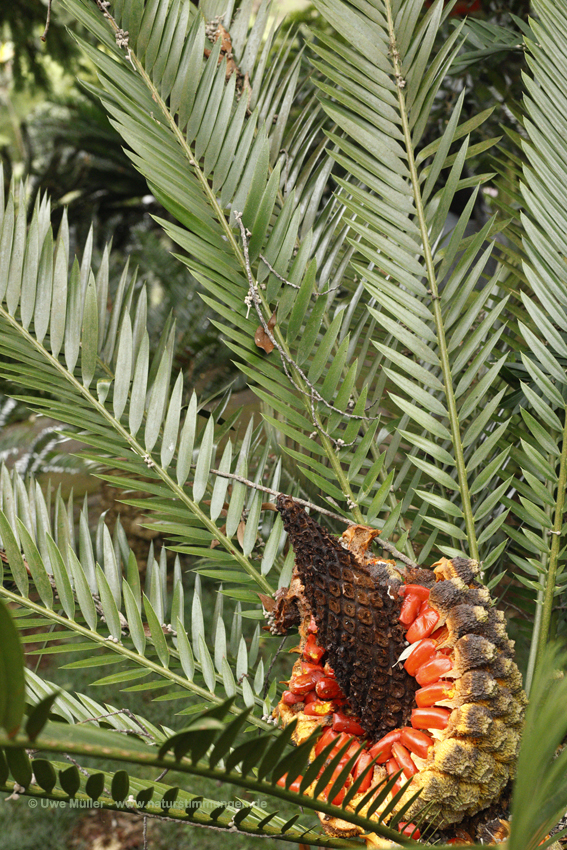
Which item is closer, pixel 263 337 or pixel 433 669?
pixel 433 669

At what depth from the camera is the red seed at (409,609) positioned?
0.60 meters

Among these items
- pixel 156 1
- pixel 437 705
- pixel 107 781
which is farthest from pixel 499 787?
pixel 156 1

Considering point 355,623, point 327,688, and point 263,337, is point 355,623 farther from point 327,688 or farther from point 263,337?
point 263,337

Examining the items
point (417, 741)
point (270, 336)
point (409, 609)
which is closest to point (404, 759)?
point (417, 741)

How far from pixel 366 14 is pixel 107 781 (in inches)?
33.4

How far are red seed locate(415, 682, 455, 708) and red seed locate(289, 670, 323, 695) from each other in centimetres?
10

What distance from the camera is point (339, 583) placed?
569 millimetres

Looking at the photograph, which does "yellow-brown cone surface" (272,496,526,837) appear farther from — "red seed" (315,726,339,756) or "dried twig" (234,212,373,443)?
"dried twig" (234,212,373,443)

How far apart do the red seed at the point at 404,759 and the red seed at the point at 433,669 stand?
6 centimetres

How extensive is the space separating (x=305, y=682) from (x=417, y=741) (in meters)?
0.12

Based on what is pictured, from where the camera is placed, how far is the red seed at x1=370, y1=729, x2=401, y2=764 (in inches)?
22.2

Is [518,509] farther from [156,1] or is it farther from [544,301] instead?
[156,1]

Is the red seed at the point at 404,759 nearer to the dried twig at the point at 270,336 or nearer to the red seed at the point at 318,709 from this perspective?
the red seed at the point at 318,709

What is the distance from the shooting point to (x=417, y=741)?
1.79ft
